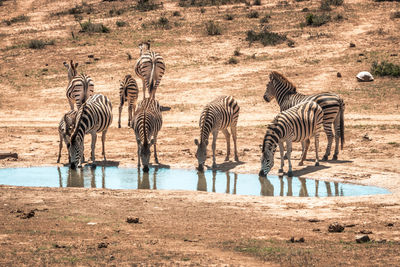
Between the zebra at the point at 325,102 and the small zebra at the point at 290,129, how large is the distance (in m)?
0.83

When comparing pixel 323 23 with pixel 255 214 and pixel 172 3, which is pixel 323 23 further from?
pixel 255 214

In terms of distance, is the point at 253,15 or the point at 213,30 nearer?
the point at 213,30

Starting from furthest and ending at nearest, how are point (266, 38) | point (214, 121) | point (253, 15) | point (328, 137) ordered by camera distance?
point (253, 15) < point (266, 38) < point (328, 137) < point (214, 121)

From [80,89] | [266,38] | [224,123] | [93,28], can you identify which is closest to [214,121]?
[224,123]

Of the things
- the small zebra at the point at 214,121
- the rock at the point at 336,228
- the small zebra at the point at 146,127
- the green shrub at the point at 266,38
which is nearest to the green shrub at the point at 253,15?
the green shrub at the point at 266,38

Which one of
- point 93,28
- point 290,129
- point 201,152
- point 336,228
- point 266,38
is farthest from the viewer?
point 93,28

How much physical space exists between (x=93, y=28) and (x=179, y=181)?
24.4 m

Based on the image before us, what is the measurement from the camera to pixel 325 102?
18078mm

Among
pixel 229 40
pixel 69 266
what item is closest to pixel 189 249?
pixel 69 266

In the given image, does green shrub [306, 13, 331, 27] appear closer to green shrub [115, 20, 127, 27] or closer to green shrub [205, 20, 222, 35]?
green shrub [205, 20, 222, 35]

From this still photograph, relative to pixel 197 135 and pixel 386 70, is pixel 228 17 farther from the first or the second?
pixel 197 135

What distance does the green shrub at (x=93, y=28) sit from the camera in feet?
125

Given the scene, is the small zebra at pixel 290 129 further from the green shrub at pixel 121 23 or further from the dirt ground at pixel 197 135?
the green shrub at pixel 121 23

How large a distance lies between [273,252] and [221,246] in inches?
32.1
